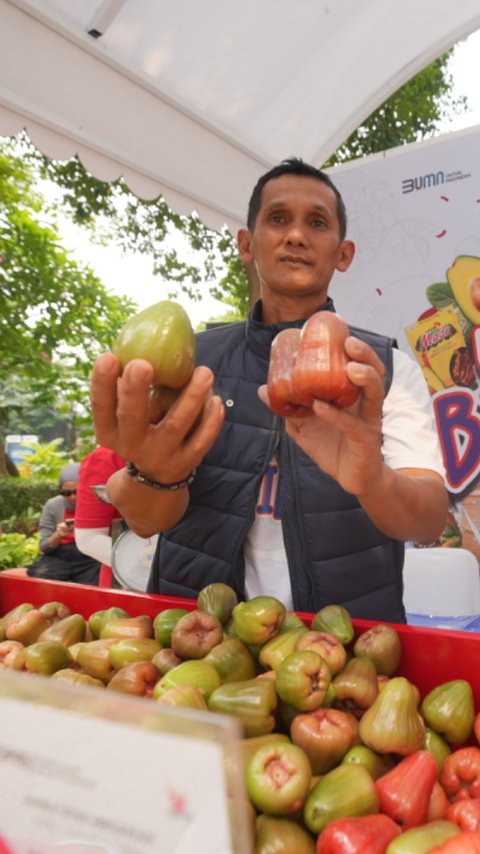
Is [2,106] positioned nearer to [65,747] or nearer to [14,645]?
[14,645]

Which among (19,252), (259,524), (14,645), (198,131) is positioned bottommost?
(14,645)

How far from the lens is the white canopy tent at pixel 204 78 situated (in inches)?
121

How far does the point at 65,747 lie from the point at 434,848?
477mm

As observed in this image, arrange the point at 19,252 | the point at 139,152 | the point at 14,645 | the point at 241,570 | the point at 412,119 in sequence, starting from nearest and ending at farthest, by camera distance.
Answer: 1. the point at 14,645
2. the point at 241,570
3. the point at 139,152
4. the point at 19,252
5. the point at 412,119

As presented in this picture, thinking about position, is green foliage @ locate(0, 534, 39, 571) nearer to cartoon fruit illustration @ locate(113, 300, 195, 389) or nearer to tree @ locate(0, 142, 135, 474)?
tree @ locate(0, 142, 135, 474)

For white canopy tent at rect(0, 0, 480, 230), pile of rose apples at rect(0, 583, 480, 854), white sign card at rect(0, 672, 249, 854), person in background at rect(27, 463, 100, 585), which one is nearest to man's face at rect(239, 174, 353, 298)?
pile of rose apples at rect(0, 583, 480, 854)

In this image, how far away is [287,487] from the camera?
178cm

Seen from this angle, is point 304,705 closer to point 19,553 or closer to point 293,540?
point 293,540

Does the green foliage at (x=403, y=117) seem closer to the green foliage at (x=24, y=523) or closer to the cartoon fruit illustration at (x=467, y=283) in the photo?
the green foliage at (x=24, y=523)

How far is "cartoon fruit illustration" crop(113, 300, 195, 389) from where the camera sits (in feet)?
4.21

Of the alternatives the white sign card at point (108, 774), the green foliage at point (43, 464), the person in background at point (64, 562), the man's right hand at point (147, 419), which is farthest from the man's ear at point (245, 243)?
the green foliage at point (43, 464)

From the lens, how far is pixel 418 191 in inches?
152

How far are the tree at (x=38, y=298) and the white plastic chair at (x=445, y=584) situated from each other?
18.9ft

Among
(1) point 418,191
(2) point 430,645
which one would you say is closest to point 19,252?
(1) point 418,191
